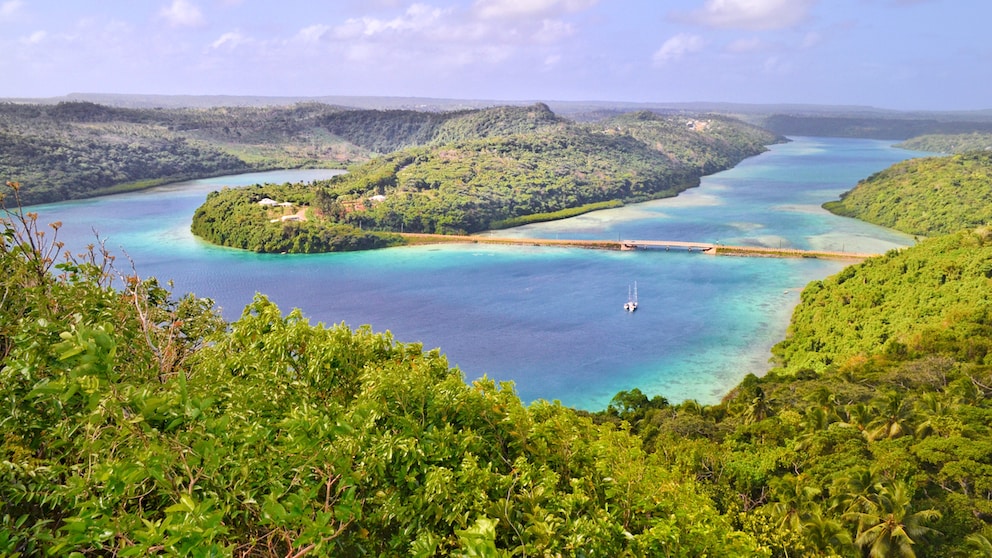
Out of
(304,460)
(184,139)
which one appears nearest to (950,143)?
(184,139)

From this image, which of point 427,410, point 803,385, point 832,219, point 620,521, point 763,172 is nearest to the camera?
point 620,521

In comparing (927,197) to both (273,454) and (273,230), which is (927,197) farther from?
(273,454)

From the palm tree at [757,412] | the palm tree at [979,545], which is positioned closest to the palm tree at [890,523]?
the palm tree at [979,545]

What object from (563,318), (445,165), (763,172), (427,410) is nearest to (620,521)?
(427,410)

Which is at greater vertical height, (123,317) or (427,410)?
(123,317)

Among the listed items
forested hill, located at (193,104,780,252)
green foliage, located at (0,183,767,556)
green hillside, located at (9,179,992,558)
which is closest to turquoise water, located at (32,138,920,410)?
forested hill, located at (193,104,780,252)

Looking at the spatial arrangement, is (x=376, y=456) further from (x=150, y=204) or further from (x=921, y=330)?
(x=150, y=204)

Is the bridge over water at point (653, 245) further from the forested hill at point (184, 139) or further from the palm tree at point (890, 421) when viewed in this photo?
the forested hill at point (184, 139)
